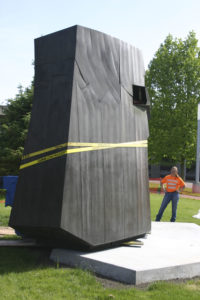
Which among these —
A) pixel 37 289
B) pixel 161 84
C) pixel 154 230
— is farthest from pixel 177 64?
pixel 37 289

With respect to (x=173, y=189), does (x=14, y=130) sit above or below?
above

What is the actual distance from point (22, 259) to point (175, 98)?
27.8 metres

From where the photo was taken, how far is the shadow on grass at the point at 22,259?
5.59m

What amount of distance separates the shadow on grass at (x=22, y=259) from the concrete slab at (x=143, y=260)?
10.8 inches

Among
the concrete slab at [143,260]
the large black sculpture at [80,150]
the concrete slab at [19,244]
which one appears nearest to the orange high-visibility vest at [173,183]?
the concrete slab at [143,260]

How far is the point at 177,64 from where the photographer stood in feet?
104

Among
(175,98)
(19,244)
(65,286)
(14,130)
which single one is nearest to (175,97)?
(175,98)

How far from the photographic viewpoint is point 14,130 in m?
19.5

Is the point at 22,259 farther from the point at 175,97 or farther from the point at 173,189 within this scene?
the point at 175,97

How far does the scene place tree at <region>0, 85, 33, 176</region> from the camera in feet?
63.1

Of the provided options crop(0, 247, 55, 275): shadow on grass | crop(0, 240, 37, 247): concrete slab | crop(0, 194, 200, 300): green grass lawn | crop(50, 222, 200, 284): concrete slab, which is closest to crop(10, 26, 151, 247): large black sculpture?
crop(50, 222, 200, 284): concrete slab

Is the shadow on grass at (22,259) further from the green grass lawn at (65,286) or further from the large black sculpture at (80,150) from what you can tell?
the large black sculpture at (80,150)

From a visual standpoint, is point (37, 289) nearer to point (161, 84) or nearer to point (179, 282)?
point (179, 282)

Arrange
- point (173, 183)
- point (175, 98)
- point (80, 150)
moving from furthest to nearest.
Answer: point (175, 98), point (173, 183), point (80, 150)
